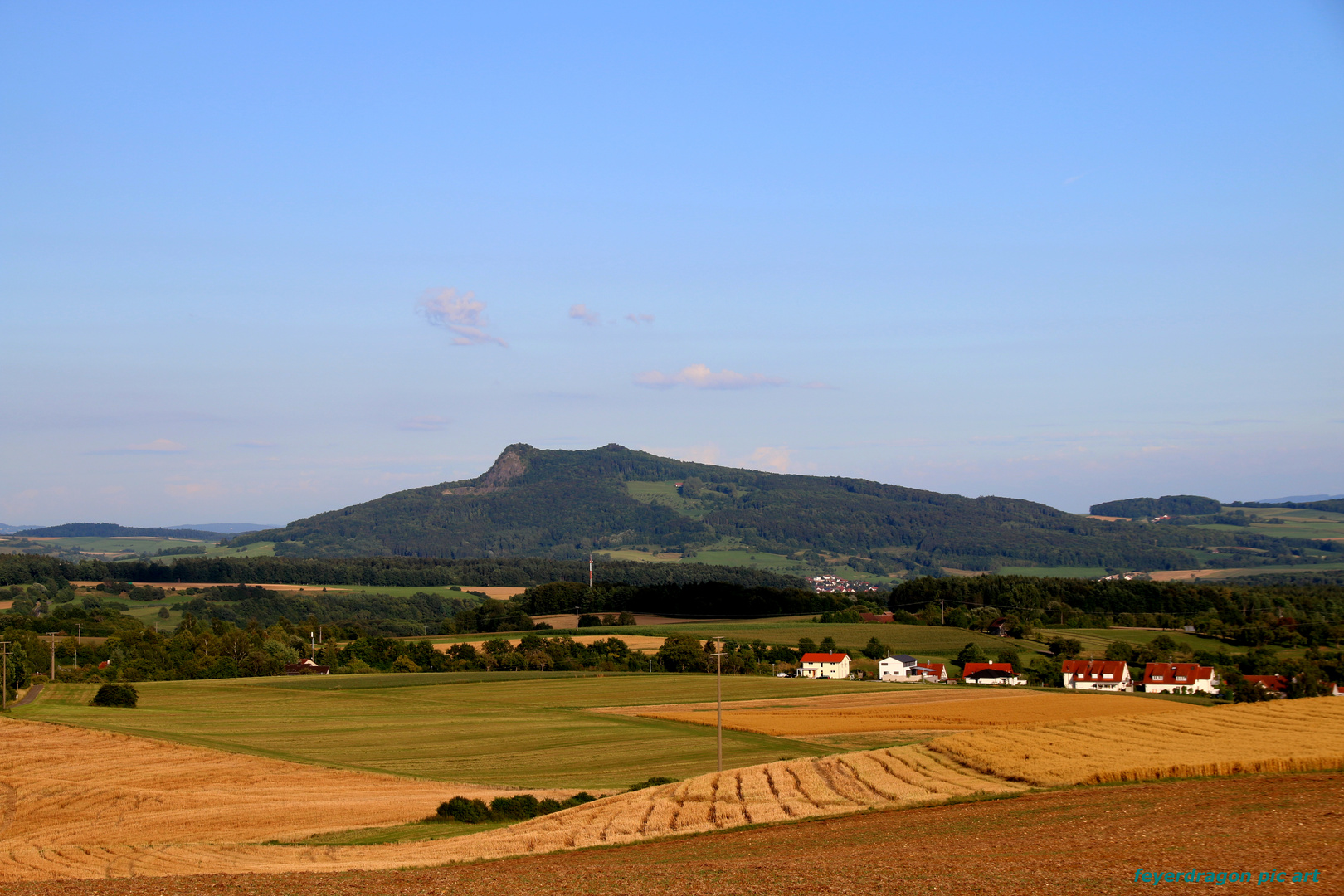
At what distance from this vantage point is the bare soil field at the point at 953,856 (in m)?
16.3

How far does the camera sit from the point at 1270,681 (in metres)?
70.1

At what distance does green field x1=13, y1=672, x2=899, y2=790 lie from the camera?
3941cm

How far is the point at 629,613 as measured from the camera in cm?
11519

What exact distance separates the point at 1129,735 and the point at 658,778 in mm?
15864

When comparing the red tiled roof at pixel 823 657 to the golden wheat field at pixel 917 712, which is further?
the red tiled roof at pixel 823 657

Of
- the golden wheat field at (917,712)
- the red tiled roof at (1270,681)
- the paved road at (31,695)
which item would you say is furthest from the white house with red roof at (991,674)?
the paved road at (31,695)

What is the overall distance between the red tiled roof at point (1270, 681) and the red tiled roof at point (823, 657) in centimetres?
2937

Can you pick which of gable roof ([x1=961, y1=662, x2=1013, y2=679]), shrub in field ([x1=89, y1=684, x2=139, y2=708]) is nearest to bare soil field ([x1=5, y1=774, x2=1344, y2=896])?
shrub in field ([x1=89, y1=684, x2=139, y2=708])

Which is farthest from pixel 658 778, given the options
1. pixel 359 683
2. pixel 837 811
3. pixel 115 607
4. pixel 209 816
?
pixel 115 607

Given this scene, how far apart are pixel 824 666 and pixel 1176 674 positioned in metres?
26.1

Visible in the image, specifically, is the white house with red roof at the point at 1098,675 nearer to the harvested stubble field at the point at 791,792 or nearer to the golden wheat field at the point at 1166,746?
the golden wheat field at the point at 1166,746

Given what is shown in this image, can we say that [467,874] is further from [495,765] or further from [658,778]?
[495,765]

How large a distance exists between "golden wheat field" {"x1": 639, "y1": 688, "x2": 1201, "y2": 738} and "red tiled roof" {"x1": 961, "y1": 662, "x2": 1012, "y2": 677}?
1652 centimetres

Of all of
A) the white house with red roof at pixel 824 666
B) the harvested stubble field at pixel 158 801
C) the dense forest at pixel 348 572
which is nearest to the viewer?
the harvested stubble field at pixel 158 801
